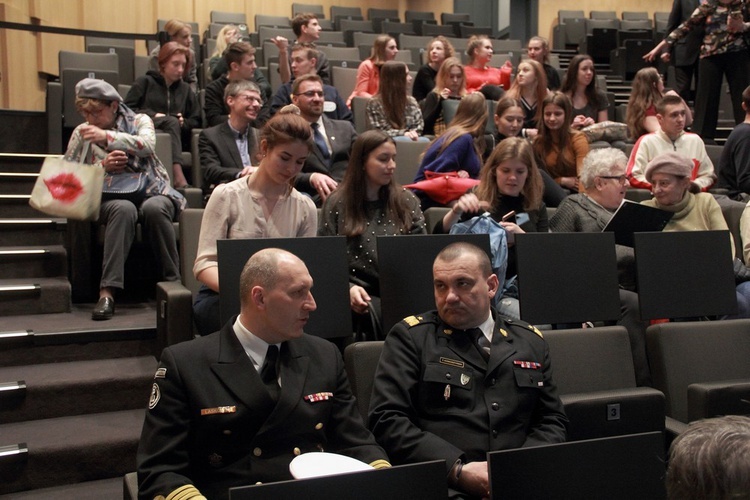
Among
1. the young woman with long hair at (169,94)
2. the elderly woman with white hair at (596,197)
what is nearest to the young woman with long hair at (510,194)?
the elderly woman with white hair at (596,197)

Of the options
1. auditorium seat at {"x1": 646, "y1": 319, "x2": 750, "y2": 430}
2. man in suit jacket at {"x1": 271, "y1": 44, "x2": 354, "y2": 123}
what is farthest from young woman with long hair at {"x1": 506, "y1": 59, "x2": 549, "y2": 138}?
auditorium seat at {"x1": 646, "y1": 319, "x2": 750, "y2": 430}

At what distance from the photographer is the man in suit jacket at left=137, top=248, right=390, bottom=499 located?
1.59m

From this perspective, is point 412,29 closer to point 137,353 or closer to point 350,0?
point 350,0

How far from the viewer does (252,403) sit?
165 centimetres

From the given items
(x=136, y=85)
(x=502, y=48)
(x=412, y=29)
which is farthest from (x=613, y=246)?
(x=412, y=29)

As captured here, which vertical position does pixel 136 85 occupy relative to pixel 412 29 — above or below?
below

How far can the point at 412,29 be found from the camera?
355 inches

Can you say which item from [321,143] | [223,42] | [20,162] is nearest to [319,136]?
[321,143]

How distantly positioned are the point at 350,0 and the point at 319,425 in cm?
865

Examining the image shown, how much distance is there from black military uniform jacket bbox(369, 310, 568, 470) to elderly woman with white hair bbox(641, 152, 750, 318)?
141 cm

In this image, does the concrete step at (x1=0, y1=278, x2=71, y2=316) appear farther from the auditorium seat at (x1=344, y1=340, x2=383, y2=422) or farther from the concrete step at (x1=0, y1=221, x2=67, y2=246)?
the auditorium seat at (x1=344, y1=340, x2=383, y2=422)

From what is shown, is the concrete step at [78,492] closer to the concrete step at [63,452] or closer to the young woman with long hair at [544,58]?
the concrete step at [63,452]

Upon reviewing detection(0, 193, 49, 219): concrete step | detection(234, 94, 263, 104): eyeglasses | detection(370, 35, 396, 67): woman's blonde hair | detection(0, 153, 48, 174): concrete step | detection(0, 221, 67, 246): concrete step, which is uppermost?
detection(370, 35, 396, 67): woman's blonde hair

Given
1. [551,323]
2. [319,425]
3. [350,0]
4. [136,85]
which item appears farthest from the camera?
[350,0]
